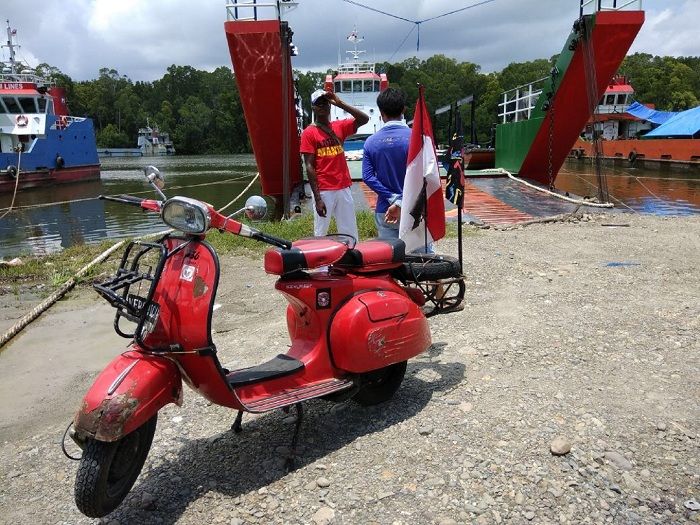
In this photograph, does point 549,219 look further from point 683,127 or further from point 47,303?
point 683,127

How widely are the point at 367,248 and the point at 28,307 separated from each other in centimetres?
447

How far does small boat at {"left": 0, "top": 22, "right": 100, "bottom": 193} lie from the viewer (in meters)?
24.0

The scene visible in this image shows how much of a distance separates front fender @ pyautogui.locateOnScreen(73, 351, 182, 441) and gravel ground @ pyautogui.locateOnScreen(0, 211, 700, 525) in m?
0.49

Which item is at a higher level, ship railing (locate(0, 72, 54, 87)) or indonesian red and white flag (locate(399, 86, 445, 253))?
ship railing (locate(0, 72, 54, 87))

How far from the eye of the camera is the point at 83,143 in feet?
96.0

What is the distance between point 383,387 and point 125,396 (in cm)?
144

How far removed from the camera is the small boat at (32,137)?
23969 millimetres

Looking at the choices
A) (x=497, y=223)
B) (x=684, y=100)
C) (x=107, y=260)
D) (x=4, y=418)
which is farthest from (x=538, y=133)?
(x=684, y=100)

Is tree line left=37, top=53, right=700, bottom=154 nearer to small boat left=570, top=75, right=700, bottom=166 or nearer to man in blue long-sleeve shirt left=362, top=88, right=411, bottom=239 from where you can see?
small boat left=570, top=75, right=700, bottom=166

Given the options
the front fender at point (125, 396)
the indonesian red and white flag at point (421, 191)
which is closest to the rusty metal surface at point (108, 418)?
the front fender at point (125, 396)

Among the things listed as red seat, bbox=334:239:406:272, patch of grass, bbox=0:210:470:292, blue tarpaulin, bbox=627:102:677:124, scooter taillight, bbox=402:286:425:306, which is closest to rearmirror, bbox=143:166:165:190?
red seat, bbox=334:239:406:272

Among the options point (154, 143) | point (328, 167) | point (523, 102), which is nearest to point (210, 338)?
point (328, 167)

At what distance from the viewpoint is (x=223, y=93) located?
83625mm

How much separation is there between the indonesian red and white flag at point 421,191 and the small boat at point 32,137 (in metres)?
24.0
